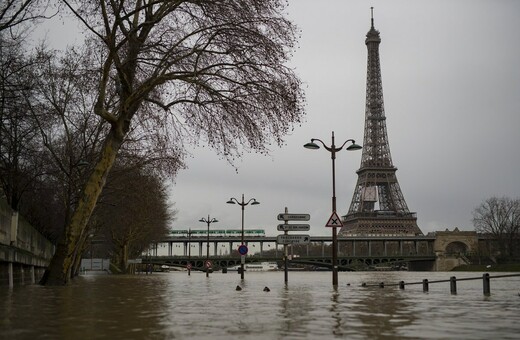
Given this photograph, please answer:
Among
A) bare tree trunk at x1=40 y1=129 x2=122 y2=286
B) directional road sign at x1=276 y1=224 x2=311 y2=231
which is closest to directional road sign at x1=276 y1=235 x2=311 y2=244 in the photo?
directional road sign at x1=276 y1=224 x2=311 y2=231

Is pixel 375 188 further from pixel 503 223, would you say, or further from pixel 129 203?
pixel 129 203

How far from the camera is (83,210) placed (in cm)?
2180

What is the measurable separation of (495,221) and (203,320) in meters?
103

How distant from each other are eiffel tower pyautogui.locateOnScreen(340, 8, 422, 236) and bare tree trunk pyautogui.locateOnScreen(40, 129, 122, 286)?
117160 millimetres

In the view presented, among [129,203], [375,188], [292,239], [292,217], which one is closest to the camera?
[292,239]

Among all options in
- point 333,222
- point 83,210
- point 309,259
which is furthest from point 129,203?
point 309,259

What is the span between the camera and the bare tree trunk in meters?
21.4

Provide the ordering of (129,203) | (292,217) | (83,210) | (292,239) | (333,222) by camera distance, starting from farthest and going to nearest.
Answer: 1. (129,203)
2. (292,217)
3. (292,239)
4. (333,222)
5. (83,210)

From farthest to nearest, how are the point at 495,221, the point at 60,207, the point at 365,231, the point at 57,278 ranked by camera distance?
the point at 365,231
the point at 495,221
the point at 60,207
the point at 57,278

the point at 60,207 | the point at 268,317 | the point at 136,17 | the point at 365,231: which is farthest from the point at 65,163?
the point at 365,231

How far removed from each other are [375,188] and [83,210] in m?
123

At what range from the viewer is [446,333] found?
25.4 feet

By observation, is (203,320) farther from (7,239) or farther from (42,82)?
(42,82)

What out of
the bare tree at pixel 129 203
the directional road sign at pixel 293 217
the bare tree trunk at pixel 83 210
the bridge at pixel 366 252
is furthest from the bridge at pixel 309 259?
the bare tree trunk at pixel 83 210
